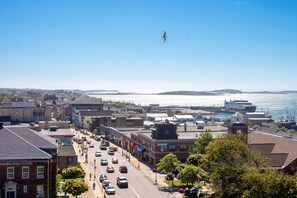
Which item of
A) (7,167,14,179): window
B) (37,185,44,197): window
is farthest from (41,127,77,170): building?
(7,167,14,179): window

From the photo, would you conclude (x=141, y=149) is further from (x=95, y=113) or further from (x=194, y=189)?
(x=95, y=113)

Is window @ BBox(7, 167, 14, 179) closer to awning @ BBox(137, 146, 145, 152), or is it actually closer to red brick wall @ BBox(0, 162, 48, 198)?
red brick wall @ BBox(0, 162, 48, 198)

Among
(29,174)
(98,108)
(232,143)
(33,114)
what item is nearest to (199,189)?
(232,143)

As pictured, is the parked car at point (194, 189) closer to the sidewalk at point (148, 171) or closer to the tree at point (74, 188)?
the sidewalk at point (148, 171)

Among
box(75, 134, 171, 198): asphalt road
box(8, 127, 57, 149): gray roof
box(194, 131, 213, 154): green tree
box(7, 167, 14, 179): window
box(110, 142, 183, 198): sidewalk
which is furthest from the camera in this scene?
box(194, 131, 213, 154): green tree

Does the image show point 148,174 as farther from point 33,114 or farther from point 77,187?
point 33,114

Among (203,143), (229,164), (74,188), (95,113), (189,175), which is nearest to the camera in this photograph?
(74,188)

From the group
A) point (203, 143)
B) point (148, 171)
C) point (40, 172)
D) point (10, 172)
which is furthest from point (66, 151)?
point (10, 172)
